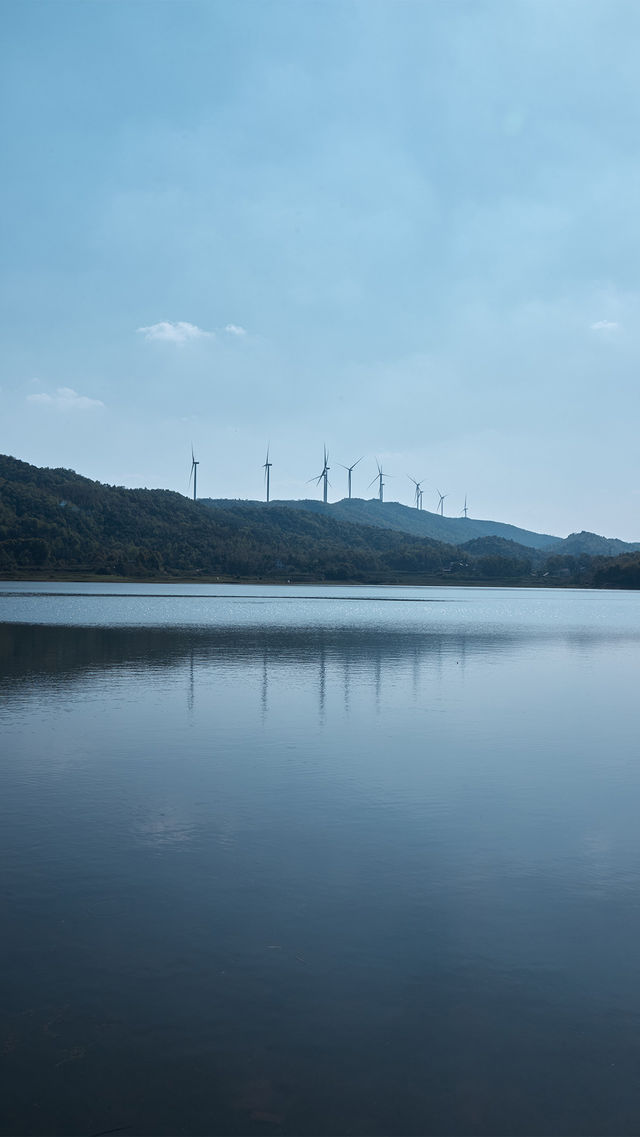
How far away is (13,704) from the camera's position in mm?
26969

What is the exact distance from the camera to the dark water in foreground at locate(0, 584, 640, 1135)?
25.2 feet

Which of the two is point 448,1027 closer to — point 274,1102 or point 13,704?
point 274,1102

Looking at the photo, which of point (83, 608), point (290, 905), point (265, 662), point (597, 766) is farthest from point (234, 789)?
point (83, 608)

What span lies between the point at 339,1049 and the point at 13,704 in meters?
21.1

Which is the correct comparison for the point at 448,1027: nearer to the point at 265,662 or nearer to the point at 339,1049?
the point at 339,1049

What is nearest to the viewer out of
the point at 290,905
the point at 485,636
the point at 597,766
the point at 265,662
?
the point at 290,905

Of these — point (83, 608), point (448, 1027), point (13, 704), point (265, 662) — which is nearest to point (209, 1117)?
point (448, 1027)

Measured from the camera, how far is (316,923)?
1102 centimetres

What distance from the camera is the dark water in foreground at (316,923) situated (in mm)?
7680

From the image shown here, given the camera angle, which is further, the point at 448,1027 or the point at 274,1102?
the point at 448,1027

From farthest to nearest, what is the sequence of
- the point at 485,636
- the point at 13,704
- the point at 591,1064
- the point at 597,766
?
the point at 485,636, the point at 13,704, the point at 597,766, the point at 591,1064

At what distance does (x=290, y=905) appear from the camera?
11578 mm

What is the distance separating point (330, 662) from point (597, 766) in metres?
21.5

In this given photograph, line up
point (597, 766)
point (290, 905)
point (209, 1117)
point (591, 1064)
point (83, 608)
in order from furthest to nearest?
1. point (83, 608)
2. point (597, 766)
3. point (290, 905)
4. point (591, 1064)
5. point (209, 1117)
